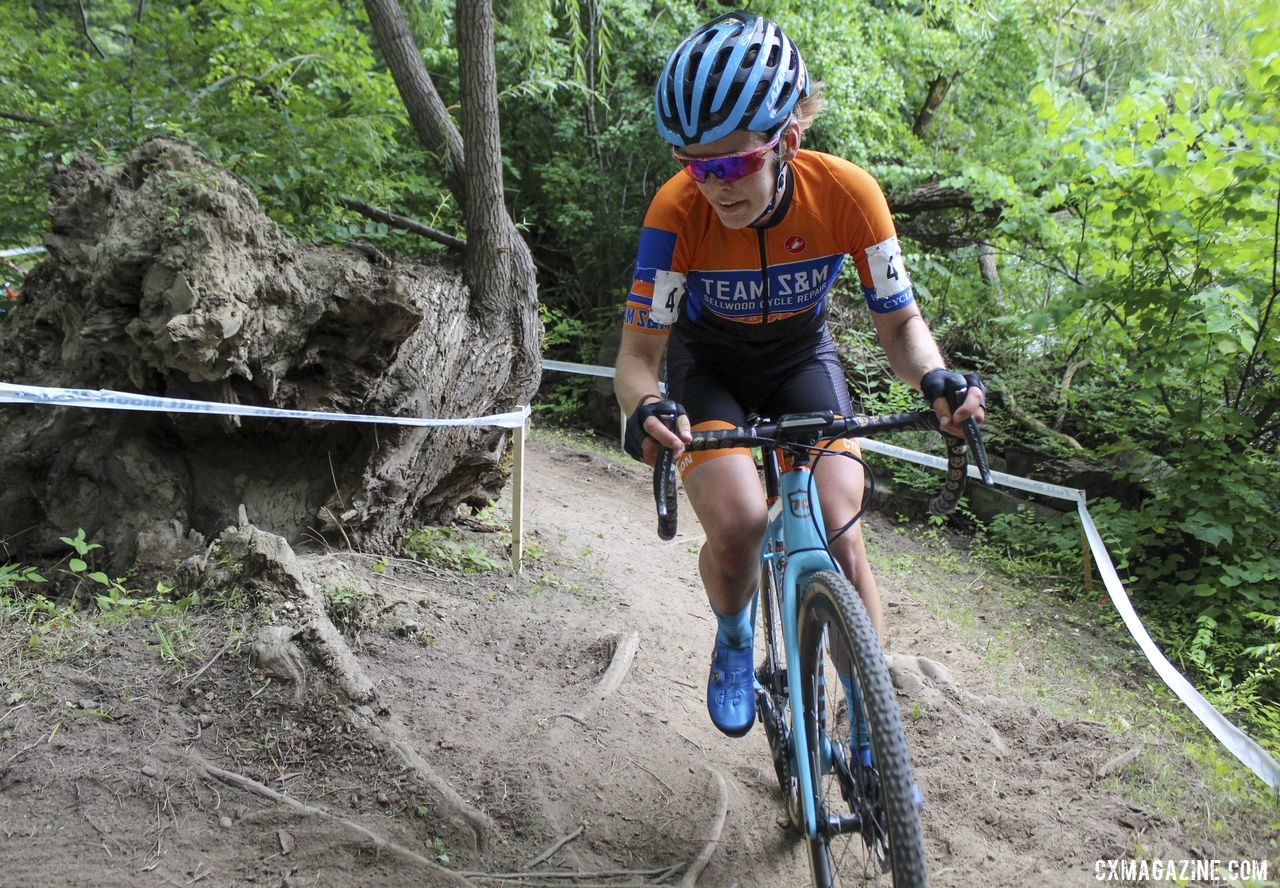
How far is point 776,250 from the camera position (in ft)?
9.51

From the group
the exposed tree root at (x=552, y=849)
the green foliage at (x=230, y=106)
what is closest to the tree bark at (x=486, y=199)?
the green foliage at (x=230, y=106)

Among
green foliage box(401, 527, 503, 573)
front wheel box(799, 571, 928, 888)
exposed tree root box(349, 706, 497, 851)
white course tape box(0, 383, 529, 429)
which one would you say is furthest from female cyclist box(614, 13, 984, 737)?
green foliage box(401, 527, 503, 573)

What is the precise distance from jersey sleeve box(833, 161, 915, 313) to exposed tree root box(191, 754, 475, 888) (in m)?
2.30

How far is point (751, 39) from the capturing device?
8.52 ft

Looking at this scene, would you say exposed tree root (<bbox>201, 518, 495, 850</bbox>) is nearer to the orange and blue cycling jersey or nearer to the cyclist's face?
the orange and blue cycling jersey

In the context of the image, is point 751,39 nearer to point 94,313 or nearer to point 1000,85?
point 94,313

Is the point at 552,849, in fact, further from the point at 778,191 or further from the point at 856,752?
the point at 778,191

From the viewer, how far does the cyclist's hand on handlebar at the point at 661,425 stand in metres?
2.22

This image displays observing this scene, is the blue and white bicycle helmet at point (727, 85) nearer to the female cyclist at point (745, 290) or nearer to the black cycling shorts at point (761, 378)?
the female cyclist at point (745, 290)

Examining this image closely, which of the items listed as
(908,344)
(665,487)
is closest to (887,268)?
(908,344)

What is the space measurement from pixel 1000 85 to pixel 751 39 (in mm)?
11327

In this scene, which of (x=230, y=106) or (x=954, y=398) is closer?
(x=954, y=398)

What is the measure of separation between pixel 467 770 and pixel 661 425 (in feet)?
5.59

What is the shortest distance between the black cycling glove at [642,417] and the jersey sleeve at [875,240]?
3.21 feet
